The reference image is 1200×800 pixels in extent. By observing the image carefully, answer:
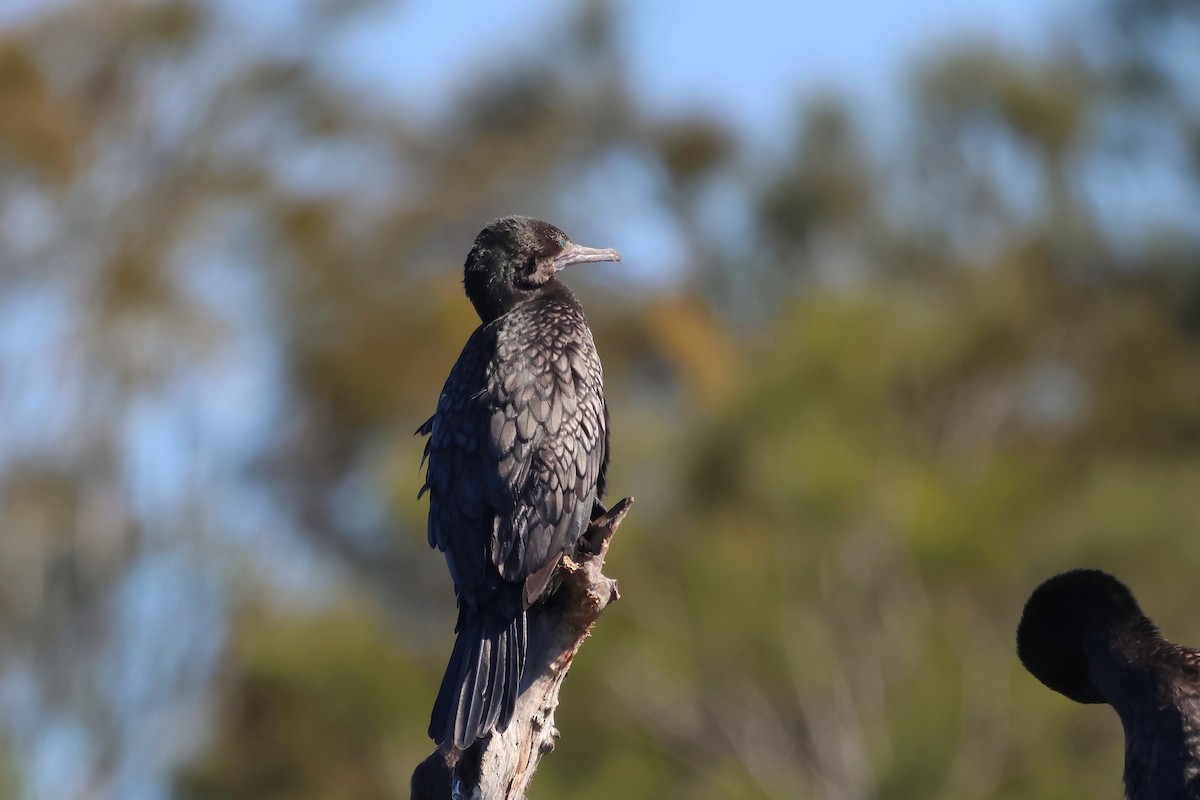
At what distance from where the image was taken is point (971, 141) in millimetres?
28594

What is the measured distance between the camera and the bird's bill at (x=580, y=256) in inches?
284

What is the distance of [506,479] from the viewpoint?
20.2 ft

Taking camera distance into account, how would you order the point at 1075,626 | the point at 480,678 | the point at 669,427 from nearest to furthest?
the point at 480,678
the point at 1075,626
the point at 669,427

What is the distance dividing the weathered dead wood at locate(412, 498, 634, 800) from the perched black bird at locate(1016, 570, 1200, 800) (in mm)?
1428

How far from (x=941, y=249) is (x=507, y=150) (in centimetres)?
635

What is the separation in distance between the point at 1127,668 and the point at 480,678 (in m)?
1.99

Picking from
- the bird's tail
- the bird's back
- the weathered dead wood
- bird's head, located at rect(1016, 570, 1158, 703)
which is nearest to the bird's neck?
the bird's back

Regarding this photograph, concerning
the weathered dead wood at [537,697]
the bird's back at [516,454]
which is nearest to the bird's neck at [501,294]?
the bird's back at [516,454]

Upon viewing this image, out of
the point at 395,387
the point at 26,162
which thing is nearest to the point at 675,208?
the point at 395,387

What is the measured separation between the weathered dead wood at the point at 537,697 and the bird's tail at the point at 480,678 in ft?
0.21

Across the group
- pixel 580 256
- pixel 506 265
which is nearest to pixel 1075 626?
pixel 580 256

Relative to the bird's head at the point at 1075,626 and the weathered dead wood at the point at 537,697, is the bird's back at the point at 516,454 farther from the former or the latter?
the bird's head at the point at 1075,626

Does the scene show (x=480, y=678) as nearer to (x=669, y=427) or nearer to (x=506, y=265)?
(x=506, y=265)

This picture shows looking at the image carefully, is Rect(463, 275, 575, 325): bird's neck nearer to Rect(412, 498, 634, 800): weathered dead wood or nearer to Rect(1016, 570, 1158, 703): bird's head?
Rect(412, 498, 634, 800): weathered dead wood
